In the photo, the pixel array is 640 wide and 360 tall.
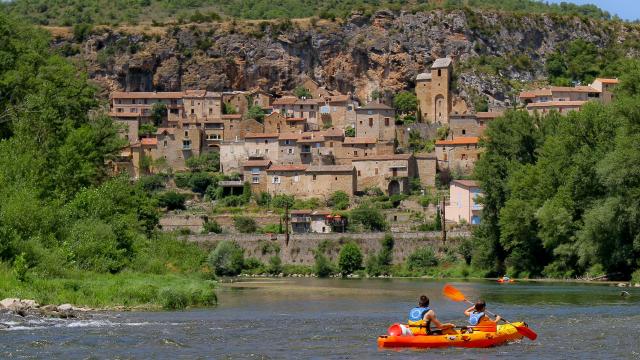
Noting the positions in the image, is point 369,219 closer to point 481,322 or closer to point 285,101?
point 285,101

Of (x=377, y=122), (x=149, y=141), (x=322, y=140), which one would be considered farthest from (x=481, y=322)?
(x=149, y=141)

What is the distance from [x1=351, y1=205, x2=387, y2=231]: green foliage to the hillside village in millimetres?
2035

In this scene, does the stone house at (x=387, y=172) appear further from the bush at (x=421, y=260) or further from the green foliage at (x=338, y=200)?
the bush at (x=421, y=260)

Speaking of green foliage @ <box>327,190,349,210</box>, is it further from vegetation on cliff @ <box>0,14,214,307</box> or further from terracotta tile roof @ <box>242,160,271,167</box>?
vegetation on cliff @ <box>0,14,214,307</box>

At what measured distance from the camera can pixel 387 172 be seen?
11556cm

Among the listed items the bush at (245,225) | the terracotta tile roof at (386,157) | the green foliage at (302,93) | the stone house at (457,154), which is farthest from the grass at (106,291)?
the green foliage at (302,93)

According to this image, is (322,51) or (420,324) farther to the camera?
(322,51)

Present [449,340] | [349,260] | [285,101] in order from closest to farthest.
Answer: [449,340], [349,260], [285,101]

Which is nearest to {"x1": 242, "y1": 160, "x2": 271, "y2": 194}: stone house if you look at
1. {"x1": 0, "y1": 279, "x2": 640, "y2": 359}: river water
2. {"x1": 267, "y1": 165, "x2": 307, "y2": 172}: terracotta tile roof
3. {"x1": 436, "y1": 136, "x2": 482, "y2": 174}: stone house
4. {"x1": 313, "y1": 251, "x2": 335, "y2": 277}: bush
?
{"x1": 267, "y1": 165, "x2": 307, "y2": 172}: terracotta tile roof

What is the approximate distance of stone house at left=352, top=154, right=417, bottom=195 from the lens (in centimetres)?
11488

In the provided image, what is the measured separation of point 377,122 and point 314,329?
8349cm

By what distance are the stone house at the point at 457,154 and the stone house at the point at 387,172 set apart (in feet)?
10.9

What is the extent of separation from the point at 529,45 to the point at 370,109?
97.9 feet

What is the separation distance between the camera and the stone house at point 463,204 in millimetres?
102062
